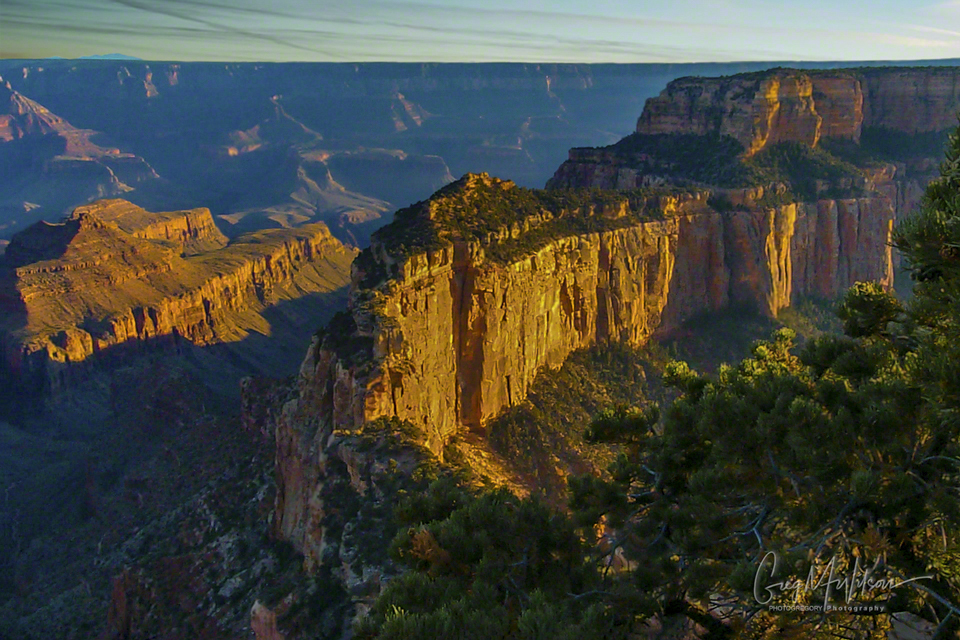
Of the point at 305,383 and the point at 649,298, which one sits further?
the point at 649,298

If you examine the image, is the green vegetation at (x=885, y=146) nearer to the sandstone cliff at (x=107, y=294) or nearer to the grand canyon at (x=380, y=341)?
the grand canyon at (x=380, y=341)

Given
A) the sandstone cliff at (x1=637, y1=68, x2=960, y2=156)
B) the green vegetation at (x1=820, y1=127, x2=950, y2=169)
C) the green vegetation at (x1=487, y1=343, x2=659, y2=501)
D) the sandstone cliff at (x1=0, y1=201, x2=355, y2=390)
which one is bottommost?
the sandstone cliff at (x1=0, y1=201, x2=355, y2=390)

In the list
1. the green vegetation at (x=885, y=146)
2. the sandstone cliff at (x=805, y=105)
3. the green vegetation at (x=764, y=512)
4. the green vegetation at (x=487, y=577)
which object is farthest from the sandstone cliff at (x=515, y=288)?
the green vegetation at (x=764, y=512)

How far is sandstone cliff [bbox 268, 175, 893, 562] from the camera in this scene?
34000mm

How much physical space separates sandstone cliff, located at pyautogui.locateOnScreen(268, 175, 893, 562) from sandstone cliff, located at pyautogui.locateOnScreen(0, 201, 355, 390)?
2281 inches

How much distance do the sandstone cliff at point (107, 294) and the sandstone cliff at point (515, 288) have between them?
57947 millimetres

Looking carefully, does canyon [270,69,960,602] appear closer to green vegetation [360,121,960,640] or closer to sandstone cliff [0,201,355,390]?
green vegetation [360,121,960,640]

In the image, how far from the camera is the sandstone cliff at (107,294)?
86.7 m

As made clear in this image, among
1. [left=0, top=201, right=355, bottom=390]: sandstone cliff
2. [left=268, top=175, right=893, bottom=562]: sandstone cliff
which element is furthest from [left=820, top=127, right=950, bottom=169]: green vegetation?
[left=0, top=201, right=355, bottom=390]: sandstone cliff

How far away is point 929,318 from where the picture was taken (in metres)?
11.8

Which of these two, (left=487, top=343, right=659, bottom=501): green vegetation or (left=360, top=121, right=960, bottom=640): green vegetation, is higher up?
(left=360, top=121, right=960, bottom=640): green vegetation

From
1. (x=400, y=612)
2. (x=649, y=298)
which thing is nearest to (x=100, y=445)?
(x=649, y=298)

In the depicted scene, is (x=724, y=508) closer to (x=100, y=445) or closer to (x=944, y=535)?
(x=944, y=535)

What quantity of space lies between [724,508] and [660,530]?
1.22m
